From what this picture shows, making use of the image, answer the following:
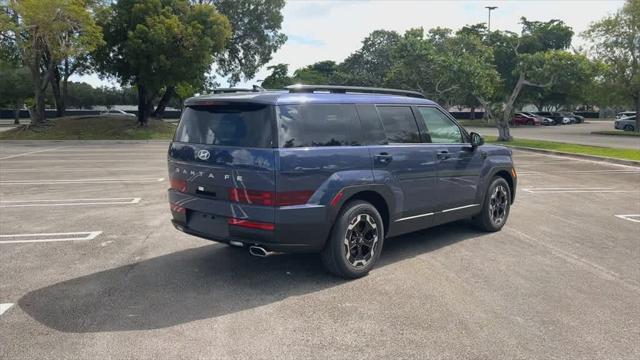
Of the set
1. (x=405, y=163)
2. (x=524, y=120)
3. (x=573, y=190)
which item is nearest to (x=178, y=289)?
(x=405, y=163)

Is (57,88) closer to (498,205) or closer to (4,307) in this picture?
(4,307)

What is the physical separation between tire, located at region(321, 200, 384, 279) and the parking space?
0.18 m

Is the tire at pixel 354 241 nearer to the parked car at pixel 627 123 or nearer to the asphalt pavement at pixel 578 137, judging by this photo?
the asphalt pavement at pixel 578 137

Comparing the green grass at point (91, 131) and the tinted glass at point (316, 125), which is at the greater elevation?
the tinted glass at point (316, 125)

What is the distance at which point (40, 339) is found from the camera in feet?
12.3

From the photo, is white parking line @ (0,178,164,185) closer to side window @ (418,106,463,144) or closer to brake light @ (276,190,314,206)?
side window @ (418,106,463,144)

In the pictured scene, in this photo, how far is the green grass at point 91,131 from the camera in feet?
87.1

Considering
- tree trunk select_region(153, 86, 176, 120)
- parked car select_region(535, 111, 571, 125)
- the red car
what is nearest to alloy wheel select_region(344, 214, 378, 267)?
tree trunk select_region(153, 86, 176, 120)

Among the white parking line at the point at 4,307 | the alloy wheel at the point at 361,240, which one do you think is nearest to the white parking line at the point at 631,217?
the alloy wheel at the point at 361,240

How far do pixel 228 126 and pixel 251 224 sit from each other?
0.99 m

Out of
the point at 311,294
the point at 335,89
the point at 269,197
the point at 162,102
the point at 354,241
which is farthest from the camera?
the point at 162,102

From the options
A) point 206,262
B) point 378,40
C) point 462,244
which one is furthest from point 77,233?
point 378,40

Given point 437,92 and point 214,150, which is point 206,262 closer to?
point 214,150

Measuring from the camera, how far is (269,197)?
450cm
